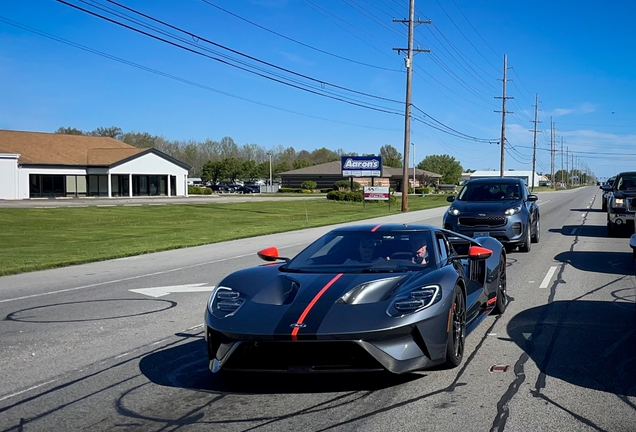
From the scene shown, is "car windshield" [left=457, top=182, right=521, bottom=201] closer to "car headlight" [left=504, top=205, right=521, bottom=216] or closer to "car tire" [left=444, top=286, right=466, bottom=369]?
"car headlight" [left=504, top=205, right=521, bottom=216]

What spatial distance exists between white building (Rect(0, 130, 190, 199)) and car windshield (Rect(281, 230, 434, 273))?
51449 millimetres

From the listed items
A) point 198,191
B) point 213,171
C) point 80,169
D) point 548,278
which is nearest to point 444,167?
point 213,171

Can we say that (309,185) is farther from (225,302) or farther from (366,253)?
(225,302)

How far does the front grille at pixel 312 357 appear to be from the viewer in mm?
5184

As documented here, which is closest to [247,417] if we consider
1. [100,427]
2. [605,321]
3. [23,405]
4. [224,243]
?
[100,427]

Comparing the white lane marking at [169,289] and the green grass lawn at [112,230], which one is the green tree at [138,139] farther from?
the white lane marking at [169,289]

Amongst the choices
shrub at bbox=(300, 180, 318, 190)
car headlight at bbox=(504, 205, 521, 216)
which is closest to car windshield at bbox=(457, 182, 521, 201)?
car headlight at bbox=(504, 205, 521, 216)

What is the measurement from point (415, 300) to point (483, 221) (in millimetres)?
11170

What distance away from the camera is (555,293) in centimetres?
1050

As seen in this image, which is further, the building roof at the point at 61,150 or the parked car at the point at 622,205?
the building roof at the point at 61,150

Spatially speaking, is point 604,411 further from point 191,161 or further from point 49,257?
point 191,161

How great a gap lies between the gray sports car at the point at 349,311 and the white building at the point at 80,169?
5195 cm

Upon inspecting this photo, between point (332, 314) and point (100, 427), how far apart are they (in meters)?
1.83

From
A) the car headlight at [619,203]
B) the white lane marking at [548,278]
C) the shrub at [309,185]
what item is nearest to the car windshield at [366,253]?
the white lane marking at [548,278]
